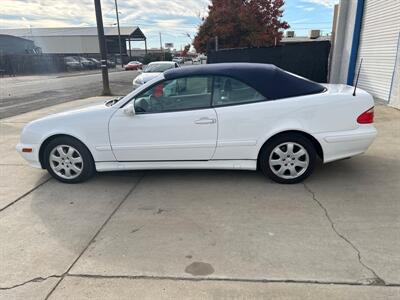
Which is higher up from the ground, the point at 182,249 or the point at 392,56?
the point at 392,56

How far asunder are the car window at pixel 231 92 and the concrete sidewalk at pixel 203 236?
106cm

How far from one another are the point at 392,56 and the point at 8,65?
40024mm

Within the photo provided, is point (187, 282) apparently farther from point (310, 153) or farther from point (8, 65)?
point (8, 65)

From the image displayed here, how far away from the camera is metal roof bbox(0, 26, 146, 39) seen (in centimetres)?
6781

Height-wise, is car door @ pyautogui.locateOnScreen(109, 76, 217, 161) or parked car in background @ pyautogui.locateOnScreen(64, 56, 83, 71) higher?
car door @ pyautogui.locateOnScreen(109, 76, 217, 161)

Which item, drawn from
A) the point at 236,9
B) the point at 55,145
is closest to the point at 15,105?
the point at 55,145

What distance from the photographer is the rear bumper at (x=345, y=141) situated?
4.21 meters

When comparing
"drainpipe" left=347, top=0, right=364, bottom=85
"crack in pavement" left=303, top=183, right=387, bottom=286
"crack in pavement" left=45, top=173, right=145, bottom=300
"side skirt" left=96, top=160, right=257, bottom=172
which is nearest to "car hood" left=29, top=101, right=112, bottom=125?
"side skirt" left=96, top=160, right=257, bottom=172

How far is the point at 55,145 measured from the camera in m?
4.56

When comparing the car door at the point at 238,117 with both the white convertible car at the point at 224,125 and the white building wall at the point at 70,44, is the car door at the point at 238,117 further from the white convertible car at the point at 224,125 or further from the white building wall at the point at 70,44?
the white building wall at the point at 70,44

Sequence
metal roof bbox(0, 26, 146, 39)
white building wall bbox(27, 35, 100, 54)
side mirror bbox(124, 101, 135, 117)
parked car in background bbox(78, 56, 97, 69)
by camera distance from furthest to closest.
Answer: white building wall bbox(27, 35, 100, 54), metal roof bbox(0, 26, 146, 39), parked car in background bbox(78, 56, 97, 69), side mirror bbox(124, 101, 135, 117)

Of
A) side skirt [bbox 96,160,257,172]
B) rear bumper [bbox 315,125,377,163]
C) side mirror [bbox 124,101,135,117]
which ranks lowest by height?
side skirt [bbox 96,160,257,172]

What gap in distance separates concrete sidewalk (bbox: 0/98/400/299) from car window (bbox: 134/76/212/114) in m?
1.01

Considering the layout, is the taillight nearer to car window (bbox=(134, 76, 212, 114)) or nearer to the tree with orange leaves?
car window (bbox=(134, 76, 212, 114))
